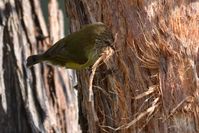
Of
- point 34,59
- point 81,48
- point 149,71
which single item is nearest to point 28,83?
point 34,59

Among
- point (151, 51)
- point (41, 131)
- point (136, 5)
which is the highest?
point (136, 5)

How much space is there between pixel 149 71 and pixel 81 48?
2.70 ft

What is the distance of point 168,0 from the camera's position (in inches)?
128

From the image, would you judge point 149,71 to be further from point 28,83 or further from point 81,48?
point 28,83

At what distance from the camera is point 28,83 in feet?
15.2

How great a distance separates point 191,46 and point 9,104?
6.47 ft

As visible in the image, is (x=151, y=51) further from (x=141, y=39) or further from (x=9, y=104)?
(x=9, y=104)

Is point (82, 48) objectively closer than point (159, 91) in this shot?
No

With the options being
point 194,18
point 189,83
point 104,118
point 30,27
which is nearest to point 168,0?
point 194,18

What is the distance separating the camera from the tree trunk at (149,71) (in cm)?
308

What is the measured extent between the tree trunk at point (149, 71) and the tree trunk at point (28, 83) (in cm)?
120

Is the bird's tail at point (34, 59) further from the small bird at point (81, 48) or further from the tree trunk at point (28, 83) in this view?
the tree trunk at point (28, 83)

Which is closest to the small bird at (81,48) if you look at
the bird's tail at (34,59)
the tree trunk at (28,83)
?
the bird's tail at (34,59)

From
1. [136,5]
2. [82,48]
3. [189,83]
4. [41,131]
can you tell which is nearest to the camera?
[189,83]
